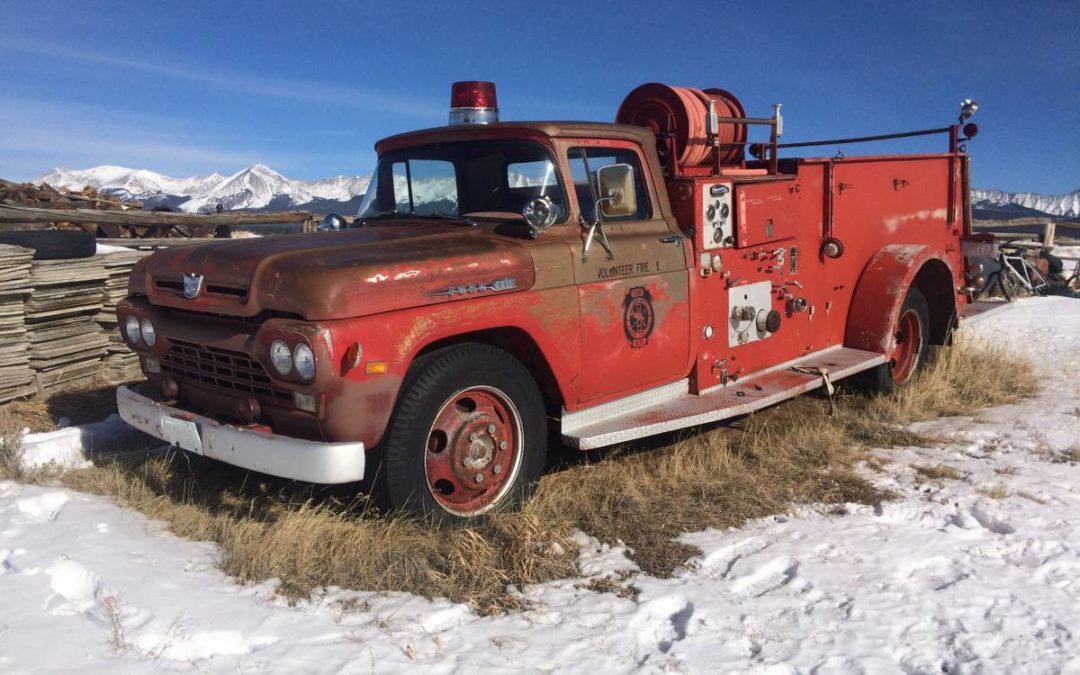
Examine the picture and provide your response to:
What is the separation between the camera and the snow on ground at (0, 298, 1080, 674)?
2.89 meters

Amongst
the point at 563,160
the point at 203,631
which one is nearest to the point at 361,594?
the point at 203,631

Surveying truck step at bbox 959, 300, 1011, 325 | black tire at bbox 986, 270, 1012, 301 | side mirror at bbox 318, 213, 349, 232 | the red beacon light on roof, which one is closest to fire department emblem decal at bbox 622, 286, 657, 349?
the red beacon light on roof

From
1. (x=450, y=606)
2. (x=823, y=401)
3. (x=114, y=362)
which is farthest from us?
(x=114, y=362)

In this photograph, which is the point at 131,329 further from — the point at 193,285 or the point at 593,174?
the point at 593,174

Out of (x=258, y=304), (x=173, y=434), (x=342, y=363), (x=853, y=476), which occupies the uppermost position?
(x=258, y=304)

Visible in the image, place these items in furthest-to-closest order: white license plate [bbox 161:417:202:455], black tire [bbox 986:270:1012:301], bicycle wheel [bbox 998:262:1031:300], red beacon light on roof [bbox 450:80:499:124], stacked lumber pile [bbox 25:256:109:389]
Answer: bicycle wheel [bbox 998:262:1031:300]
black tire [bbox 986:270:1012:301]
stacked lumber pile [bbox 25:256:109:389]
red beacon light on roof [bbox 450:80:499:124]
white license plate [bbox 161:417:202:455]

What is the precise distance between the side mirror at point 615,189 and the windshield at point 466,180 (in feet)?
A: 0.75

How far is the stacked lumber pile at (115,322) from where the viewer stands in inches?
294

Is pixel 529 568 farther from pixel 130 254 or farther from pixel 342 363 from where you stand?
pixel 130 254

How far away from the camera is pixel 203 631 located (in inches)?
117

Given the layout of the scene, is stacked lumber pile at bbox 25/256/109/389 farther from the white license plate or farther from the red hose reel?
the red hose reel

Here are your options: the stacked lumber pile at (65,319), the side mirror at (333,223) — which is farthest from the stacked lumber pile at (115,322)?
the side mirror at (333,223)

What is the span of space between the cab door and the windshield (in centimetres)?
19

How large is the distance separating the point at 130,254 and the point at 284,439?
4978 mm
